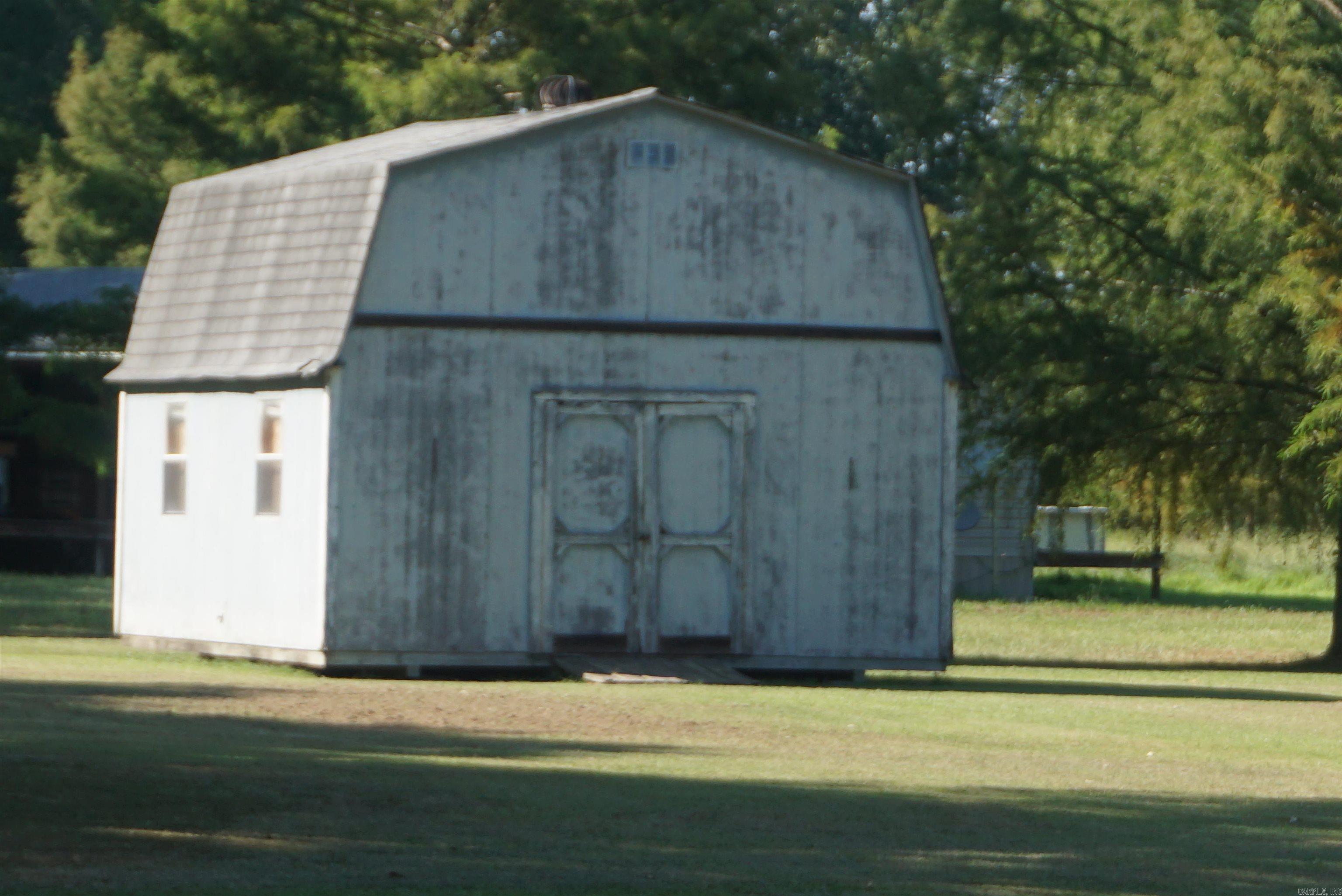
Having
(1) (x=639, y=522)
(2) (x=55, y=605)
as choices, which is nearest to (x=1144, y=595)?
(2) (x=55, y=605)

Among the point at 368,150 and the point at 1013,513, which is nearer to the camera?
the point at 368,150

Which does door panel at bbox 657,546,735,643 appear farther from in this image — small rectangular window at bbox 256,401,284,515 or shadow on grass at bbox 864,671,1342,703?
small rectangular window at bbox 256,401,284,515

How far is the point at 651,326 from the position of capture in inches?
762

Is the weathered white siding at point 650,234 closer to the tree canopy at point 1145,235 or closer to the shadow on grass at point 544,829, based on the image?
the tree canopy at point 1145,235

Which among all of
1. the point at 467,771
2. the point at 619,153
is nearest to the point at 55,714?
the point at 467,771

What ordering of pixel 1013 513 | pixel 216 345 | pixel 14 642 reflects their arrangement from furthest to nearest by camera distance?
1. pixel 1013 513
2. pixel 14 642
3. pixel 216 345

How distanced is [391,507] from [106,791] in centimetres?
874

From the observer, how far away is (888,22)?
2394 inches

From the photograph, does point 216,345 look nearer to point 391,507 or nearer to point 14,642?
point 391,507

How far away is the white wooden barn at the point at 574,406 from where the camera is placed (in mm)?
18781

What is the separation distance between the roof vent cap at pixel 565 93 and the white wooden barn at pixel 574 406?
5.43 ft

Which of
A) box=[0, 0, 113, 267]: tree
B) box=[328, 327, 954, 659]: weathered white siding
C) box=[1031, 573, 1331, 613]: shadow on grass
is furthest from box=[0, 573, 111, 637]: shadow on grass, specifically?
box=[0, 0, 113, 267]: tree

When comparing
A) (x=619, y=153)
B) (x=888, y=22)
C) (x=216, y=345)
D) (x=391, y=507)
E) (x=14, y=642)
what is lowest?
(x=14, y=642)

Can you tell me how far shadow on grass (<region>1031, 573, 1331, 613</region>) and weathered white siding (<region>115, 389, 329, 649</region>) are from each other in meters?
23.9
